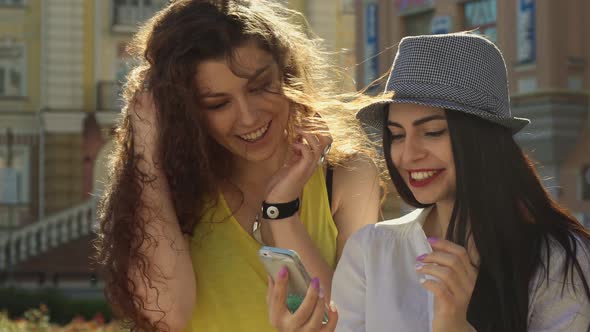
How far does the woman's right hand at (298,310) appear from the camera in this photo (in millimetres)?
2496

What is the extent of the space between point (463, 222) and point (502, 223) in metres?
0.09

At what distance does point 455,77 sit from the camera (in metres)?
2.79

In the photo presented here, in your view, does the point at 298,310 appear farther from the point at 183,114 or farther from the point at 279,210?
the point at 183,114

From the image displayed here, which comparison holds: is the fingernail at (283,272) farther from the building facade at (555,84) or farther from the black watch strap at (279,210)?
the building facade at (555,84)

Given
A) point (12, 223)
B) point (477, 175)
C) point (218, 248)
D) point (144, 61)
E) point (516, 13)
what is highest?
point (516, 13)

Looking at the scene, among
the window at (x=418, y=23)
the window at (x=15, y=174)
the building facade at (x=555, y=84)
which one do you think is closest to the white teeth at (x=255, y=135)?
the building facade at (x=555, y=84)

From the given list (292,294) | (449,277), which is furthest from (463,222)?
(292,294)

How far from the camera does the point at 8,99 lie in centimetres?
3073

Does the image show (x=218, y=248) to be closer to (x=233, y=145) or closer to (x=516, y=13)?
(x=233, y=145)

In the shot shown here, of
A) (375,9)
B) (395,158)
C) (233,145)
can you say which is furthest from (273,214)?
(375,9)

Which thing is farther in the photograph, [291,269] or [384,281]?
[384,281]

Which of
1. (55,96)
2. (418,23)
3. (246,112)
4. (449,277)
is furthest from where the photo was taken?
(55,96)

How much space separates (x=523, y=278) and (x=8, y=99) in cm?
2920

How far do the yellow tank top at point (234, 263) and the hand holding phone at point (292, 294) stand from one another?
2.16 feet
